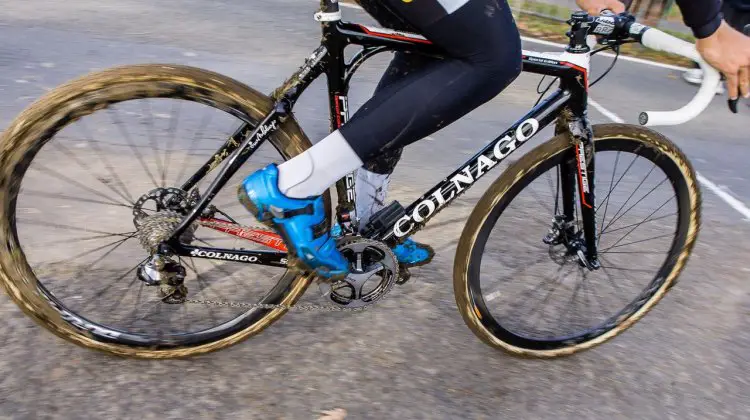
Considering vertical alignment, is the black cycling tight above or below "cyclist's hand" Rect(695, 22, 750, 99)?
above

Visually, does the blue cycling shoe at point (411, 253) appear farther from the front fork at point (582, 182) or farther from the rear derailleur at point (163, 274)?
the rear derailleur at point (163, 274)

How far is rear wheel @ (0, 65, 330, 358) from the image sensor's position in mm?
1923

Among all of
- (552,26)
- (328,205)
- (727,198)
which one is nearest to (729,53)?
(328,205)

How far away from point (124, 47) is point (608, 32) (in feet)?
16.6

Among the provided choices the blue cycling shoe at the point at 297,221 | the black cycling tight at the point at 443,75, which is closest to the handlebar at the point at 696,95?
the black cycling tight at the point at 443,75

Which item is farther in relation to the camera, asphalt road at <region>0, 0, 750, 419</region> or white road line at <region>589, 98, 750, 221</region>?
white road line at <region>589, 98, 750, 221</region>

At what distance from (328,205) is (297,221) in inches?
8.2

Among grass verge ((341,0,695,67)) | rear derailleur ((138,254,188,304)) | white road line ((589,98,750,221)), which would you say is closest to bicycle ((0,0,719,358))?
rear derailleur ((138,254,188,304))

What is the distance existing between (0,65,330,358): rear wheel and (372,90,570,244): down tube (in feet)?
1.01

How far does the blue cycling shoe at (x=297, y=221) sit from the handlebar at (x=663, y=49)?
1092mm

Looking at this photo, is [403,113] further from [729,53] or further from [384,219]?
[729,53]

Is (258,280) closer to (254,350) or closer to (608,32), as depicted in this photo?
(254,350)

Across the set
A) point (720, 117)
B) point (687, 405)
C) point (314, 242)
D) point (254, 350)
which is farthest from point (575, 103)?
point (720, 117)

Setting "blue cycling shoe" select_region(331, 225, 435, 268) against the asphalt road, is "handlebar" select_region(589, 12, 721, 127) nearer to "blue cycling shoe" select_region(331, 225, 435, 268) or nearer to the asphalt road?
"blue cycling shoe" select_region(331, 225, 435, 268)
